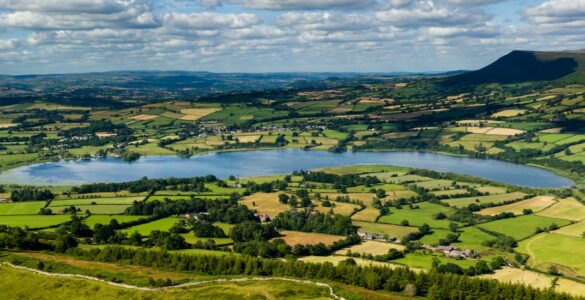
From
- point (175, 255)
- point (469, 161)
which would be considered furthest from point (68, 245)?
point (469, 161)

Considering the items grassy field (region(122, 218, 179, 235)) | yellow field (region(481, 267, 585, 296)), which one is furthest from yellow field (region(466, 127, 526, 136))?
grassy field (region(122, 218, 179, 235))

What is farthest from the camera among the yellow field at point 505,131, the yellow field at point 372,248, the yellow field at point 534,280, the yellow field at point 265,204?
the yellow field at point 505,131

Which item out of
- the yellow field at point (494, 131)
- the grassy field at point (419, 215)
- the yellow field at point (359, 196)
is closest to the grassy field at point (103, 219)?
the yellow field at point (359, 196)

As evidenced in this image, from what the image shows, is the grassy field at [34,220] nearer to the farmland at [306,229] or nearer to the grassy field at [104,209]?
the farmland at [306,229]

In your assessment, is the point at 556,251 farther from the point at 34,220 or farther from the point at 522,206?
the point at 34,220

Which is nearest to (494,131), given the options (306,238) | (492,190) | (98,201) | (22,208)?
(492,190)

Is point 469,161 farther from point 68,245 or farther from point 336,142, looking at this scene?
point 68,245
